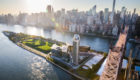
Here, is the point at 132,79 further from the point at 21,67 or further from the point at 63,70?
the point at 21,67

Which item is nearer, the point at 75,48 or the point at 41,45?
the point at 75,48

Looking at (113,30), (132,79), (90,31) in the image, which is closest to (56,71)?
(132,79)

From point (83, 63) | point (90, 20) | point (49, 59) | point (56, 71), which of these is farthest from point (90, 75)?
point (90, 20)

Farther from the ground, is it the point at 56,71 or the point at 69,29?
the point at 69,29

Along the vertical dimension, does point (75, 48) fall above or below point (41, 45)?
above

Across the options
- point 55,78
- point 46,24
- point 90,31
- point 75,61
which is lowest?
point 55,78

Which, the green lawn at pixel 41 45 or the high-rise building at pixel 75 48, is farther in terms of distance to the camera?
the green lawn at pixel 41 45

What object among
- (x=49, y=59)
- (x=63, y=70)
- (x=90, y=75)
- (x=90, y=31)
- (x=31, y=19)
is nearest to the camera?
(x=90, y=75)

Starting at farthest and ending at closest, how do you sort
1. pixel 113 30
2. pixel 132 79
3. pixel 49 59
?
1. pixel 113 30
2. pixel 49 59
3. pixel 132 79

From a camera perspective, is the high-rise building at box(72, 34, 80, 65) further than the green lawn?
No

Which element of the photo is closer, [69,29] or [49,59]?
[49,59]
